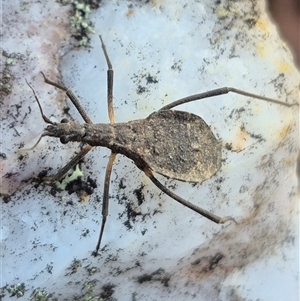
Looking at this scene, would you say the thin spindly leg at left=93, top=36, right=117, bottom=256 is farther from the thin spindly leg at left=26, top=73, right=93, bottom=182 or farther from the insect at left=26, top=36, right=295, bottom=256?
the thin spindly leg at left=26, top=73, right=93, bottom=182

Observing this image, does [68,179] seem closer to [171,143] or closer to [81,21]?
[171,143]

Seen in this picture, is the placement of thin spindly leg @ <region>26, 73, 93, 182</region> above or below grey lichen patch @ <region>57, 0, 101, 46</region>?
below

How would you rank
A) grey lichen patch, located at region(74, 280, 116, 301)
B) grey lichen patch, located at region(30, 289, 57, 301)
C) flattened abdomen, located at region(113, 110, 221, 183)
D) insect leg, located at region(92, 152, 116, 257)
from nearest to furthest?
flattened abdomen, located at region(113, 110, 221, 183), insect leg, located at region(92, 152, 116, 257), grey lichen patch, located at region(30, 289, 57, 301), grey lichen patch, located at region(74, 280, 116, 301)

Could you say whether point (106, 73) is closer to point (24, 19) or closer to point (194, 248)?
point (24, 19)

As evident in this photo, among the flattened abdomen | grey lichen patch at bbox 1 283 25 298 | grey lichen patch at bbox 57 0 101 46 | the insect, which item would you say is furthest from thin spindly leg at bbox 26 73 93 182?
grey lichen patch at bbox 1 283 25 298

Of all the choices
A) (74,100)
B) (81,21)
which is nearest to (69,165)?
(74,100)

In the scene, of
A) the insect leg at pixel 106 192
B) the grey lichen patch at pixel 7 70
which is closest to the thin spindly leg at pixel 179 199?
the insect leg at pixel 106 192

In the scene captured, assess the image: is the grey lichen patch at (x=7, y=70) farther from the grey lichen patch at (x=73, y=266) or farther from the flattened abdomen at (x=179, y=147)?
the grey lichen patch at (x=73, y=266)
